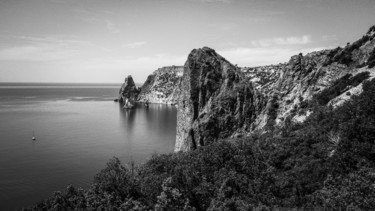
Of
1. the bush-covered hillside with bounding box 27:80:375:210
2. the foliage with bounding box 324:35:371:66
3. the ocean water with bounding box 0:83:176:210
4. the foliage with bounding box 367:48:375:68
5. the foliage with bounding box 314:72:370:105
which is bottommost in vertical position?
the ocean water with bounding box 0:83:176:210

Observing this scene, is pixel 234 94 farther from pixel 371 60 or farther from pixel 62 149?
pixel 62 149

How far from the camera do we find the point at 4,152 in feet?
268

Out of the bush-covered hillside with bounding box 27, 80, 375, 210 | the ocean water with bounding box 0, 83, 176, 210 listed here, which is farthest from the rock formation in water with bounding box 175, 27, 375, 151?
the bush-covered hillside with bounding box 27, 80, 375, 210

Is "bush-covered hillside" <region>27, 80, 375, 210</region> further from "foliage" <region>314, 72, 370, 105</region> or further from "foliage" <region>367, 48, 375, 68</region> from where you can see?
"foliage" <region>367, 48, 375, 68</region>

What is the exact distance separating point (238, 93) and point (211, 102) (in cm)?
824

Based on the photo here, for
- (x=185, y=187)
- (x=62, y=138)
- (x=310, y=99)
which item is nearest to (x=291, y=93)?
(x=310, y=99)

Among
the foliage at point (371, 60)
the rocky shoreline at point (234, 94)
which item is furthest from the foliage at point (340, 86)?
the rocky shoreline at point (234, 94)

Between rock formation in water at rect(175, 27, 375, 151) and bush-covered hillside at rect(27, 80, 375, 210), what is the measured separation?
2428cm

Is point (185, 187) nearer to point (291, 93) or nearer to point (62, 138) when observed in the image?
point (291, 93)

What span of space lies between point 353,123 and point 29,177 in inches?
2604

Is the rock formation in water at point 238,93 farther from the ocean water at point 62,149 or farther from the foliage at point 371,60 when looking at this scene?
the ocean water at point 62,149

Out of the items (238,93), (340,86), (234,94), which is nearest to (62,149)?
(234,94)

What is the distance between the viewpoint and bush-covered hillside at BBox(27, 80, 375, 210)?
24094 millimetres

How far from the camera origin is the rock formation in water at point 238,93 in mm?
64375
